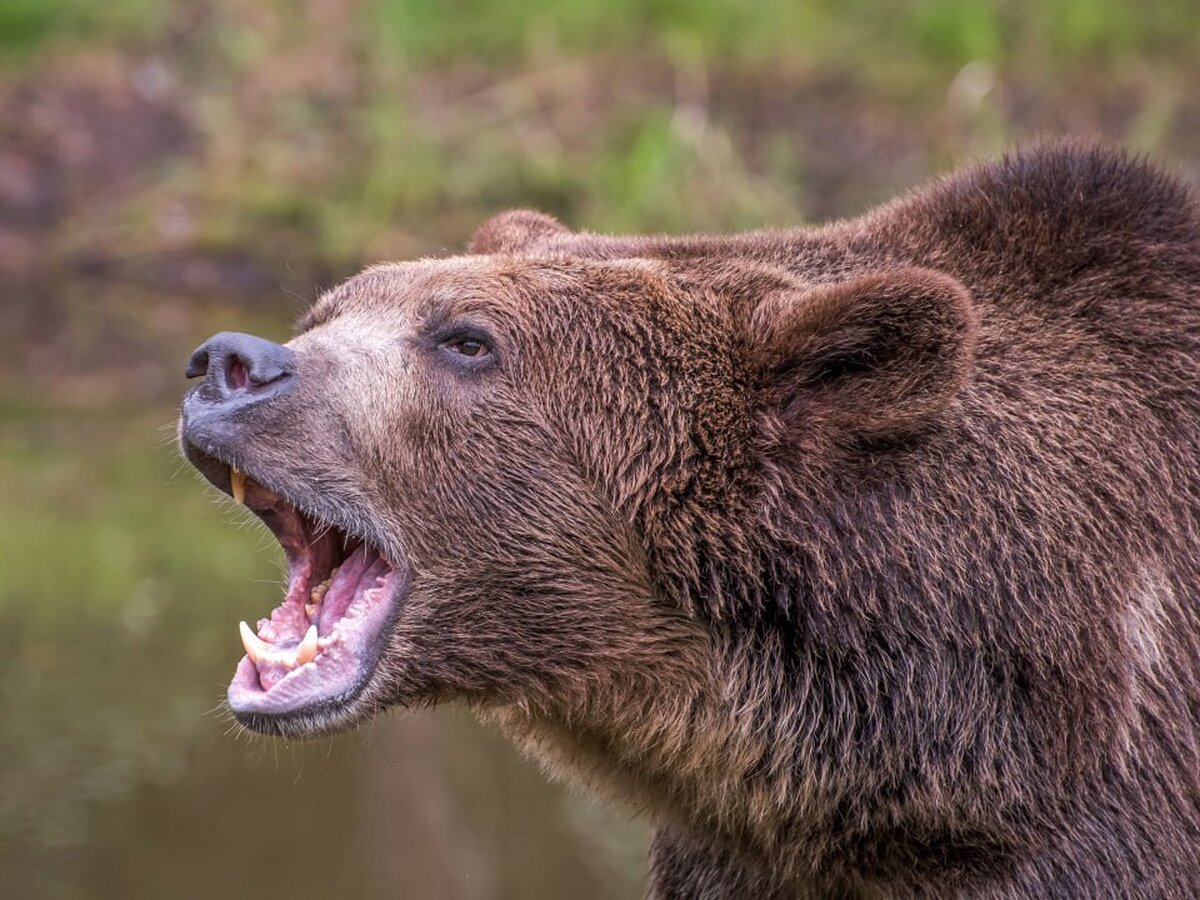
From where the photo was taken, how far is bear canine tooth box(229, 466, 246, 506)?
4926 millimetres

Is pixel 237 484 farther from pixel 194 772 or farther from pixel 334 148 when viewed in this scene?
pixel 334 148

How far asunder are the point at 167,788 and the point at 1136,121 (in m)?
11.5

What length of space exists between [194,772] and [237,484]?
171 inches

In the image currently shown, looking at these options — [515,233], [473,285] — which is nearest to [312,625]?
[473,285]

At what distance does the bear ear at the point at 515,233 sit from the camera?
215 inches

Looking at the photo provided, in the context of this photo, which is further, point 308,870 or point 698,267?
point 308,870

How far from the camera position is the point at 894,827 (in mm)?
4746

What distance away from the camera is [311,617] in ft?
16.0

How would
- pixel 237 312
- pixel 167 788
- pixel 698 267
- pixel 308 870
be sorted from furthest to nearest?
pixel 237 312 < pixel 167 788 < pixel 308 870 < pixel 698 267

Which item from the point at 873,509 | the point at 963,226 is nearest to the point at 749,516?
the point at 873,509

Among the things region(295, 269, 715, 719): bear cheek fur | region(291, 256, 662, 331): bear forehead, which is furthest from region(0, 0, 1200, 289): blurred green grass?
region(295, 269, 715, 719): bear cheek fur

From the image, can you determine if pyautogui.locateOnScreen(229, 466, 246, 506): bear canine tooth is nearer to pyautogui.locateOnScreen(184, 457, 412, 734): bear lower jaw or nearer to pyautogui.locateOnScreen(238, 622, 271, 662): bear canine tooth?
pyautogui.locateOnScreen(184, 457, 412, 734): bear lower jaw

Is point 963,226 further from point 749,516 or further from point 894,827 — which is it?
point 894,827

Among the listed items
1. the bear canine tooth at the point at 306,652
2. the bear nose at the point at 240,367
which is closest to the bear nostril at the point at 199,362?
the bear nose at the point at 240,367
